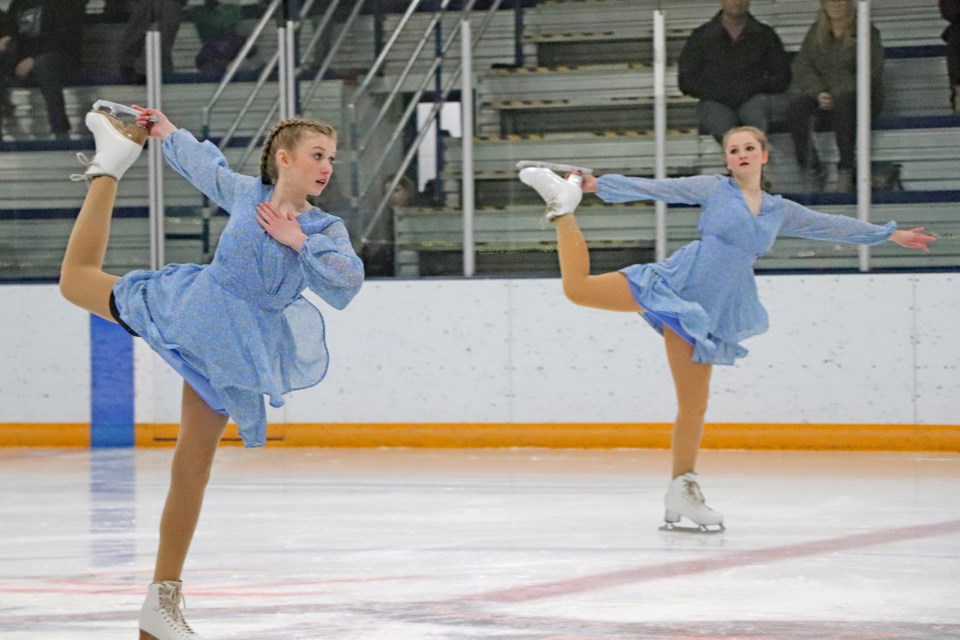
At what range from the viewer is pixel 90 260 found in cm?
343

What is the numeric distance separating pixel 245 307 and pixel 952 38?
6034 millimetres

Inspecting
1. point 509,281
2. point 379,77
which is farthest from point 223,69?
point 509,281

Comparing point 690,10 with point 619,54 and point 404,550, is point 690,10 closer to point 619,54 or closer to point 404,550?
point 619,54

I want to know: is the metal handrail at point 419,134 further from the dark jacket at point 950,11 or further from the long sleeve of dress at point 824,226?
the long sleeve of dress at point 824,226

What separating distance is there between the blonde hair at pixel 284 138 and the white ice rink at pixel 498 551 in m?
1.02

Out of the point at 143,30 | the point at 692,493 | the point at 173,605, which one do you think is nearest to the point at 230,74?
the point at 143,30

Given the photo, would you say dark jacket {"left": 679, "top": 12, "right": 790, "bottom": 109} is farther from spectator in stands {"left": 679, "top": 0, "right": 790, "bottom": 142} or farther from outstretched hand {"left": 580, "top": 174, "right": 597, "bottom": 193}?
outstretched hand {"left": 580, "top": 174, "right": 597, "bottom": 193}

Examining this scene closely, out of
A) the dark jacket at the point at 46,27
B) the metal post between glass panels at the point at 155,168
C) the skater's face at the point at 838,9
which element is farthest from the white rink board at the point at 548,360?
the dark jacket at the point at 46,27

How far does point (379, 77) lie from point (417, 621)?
5610mm

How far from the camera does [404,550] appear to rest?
4.80 m

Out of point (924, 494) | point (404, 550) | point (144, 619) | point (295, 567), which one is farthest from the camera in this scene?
point (924, 494)

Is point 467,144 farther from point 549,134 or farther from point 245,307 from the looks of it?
point 245,307

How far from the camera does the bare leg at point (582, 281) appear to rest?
215 inches

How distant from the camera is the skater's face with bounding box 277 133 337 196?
3.41 meters
